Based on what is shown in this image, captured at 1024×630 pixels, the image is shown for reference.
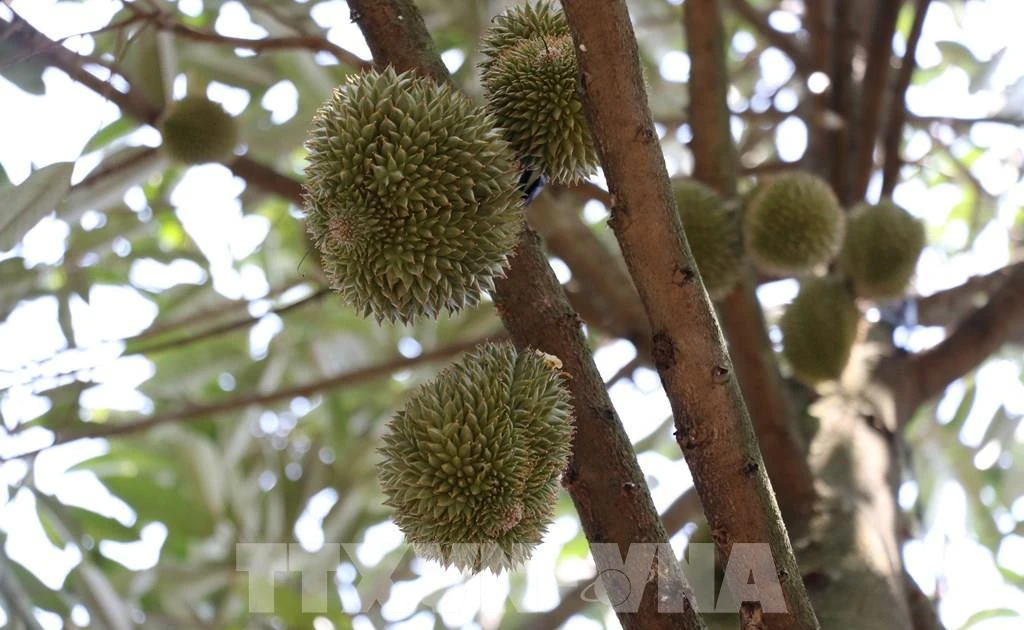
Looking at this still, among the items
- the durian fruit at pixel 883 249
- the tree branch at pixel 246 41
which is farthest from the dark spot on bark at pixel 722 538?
the durian fruit at pixel 883 249

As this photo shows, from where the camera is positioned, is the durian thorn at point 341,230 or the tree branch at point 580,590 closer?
the durian thorn at point 341,230

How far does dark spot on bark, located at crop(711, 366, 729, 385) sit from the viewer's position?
1.12 meters

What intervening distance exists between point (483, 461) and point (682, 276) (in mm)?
318

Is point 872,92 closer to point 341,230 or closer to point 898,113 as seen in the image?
point 898,113

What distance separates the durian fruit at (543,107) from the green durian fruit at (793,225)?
36.3 inches

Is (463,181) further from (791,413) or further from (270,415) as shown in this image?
(270,415)

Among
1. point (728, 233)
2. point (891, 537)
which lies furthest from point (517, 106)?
point (891, 537)

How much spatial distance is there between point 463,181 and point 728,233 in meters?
1.02

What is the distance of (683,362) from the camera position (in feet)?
3.71

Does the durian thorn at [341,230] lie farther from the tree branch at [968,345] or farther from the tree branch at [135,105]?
the tree branch at [968,345]

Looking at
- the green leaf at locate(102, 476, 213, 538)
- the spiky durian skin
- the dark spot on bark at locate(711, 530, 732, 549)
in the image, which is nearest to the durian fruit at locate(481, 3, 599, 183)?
the spiky durian skin

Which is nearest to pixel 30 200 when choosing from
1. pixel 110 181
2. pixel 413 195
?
pixel 110 181

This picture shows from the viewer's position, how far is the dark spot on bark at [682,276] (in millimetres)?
1138

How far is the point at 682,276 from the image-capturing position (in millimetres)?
1138
